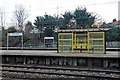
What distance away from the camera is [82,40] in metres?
22.8

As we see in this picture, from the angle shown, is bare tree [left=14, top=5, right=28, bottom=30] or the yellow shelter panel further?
bare tree [left=14, top=5, right=28, bottom=30]

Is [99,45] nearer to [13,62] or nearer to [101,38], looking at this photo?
[101,38]

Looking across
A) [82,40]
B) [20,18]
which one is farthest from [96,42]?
[20,18]

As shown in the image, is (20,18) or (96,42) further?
(20,18)

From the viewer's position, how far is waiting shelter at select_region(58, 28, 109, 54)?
21656mm

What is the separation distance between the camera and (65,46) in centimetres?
2322

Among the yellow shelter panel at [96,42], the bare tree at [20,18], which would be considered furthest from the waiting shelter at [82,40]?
the bare tree at [20,18]

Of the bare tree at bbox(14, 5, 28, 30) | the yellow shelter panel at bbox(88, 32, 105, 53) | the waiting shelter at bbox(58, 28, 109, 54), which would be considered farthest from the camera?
the bare tree at bbox(14, 5, 28, 30)

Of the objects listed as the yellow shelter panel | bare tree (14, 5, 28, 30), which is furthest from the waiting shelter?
bare tree (14, 5, 28, 30)

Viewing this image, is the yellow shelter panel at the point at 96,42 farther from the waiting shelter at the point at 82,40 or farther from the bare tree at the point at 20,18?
the bare tree at the point at 20,18

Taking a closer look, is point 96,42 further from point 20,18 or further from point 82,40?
point 20,18

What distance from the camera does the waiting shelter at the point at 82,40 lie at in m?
21.7

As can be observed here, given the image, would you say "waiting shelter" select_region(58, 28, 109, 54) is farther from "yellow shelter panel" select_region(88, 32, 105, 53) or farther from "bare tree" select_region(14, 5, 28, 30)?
"bare tree" select_region(14, 5, 28, 30)

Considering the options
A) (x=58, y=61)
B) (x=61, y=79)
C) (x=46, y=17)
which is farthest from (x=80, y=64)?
(x=46, y=17)
